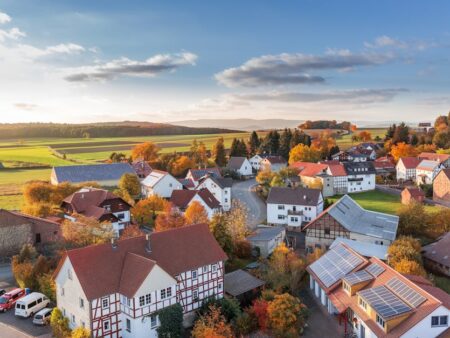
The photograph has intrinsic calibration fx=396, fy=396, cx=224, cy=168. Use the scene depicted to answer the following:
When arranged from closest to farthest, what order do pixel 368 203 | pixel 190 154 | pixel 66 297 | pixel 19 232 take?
pixel 66 297 → pixel 19 232 → pixel 368 203 → pixel 190 154

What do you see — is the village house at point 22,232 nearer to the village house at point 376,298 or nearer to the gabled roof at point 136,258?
the gabled roof at point 136,258

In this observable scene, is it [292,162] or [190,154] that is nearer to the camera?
[292,162]

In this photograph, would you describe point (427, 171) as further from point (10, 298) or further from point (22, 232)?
point (10, 298)

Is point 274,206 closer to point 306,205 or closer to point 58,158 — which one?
point 306,205

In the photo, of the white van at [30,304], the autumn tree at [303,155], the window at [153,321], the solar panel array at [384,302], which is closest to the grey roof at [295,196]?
the solar panel array at [384,302]

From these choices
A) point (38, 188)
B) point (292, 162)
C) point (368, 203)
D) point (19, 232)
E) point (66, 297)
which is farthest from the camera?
point (292, 162)

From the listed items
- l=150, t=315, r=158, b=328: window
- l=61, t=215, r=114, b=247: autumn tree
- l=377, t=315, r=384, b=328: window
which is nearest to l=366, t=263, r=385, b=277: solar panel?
l=377, t=315, r=384, b=328: window

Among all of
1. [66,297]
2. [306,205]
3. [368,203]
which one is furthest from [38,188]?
[368,203]
